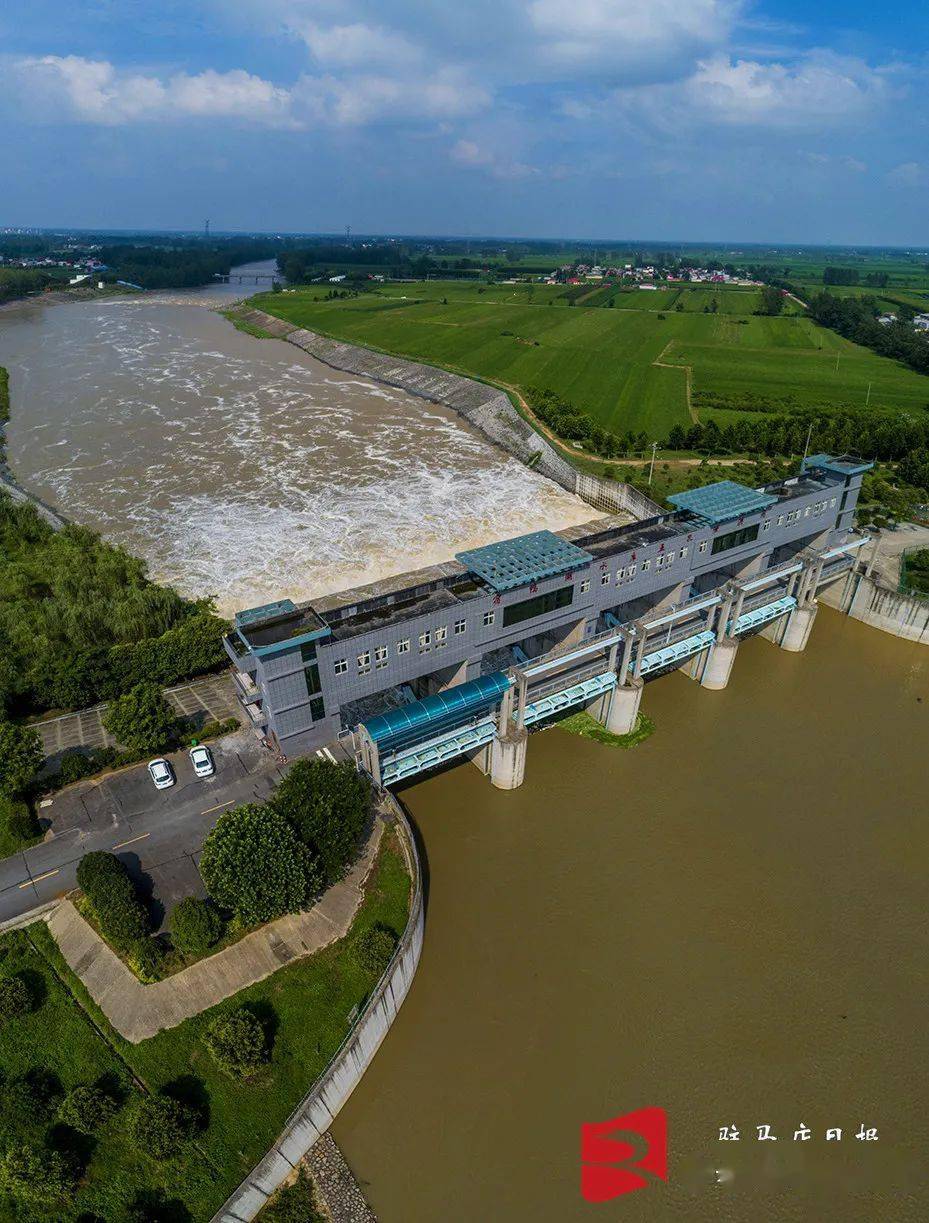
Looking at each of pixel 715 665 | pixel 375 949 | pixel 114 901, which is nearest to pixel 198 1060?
pixel 114 901

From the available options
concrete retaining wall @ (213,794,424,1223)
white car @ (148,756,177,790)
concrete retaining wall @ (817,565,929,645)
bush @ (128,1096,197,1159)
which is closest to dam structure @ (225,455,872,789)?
concrete retaining wall @ (817,565,929,645)

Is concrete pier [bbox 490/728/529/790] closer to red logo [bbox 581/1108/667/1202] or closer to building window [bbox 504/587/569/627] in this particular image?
building window [bbox 504/587/569/627]

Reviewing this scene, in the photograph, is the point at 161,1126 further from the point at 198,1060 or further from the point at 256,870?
the point at 256,870

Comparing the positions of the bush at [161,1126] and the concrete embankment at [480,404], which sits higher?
the concrete embankment at [480,404]

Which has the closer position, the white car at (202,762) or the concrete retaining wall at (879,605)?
the white car at (202,762)

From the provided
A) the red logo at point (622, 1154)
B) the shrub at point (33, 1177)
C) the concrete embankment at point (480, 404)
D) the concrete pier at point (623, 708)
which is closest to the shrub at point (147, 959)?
the shrub at point (33, 1177)

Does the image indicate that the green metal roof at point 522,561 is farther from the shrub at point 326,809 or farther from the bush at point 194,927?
the bush at point 194,927

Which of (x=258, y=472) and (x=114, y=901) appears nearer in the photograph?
(x=114, y=901)
